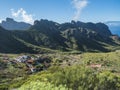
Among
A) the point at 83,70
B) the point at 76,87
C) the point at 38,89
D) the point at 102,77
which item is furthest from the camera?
the point at 102,77

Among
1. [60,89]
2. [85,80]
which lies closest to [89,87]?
[85,80]

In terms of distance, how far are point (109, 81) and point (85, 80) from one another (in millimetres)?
14399

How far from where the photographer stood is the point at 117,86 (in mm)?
107625

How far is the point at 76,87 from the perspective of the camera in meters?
89.6

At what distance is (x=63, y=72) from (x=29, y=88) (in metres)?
42.1

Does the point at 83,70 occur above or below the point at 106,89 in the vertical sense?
above

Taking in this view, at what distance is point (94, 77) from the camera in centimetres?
9756

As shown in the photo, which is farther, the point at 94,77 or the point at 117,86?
the point at 117,86

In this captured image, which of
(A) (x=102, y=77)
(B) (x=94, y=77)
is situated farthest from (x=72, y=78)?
(A) (x=102, y=77)

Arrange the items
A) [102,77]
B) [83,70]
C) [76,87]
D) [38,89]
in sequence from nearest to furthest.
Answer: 1. [38,89]
2. [76,87]
3. [83,70]
4. [102,77]

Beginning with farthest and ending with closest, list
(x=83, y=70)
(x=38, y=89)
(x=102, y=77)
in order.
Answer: (x=102, y=77)
(x=83, y=70)
(x=38, y=89)

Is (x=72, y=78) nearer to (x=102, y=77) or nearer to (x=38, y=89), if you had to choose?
(x=102, y=77)

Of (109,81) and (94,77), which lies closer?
(94,77)

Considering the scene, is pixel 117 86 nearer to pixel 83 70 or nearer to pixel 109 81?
pixel 109 81
